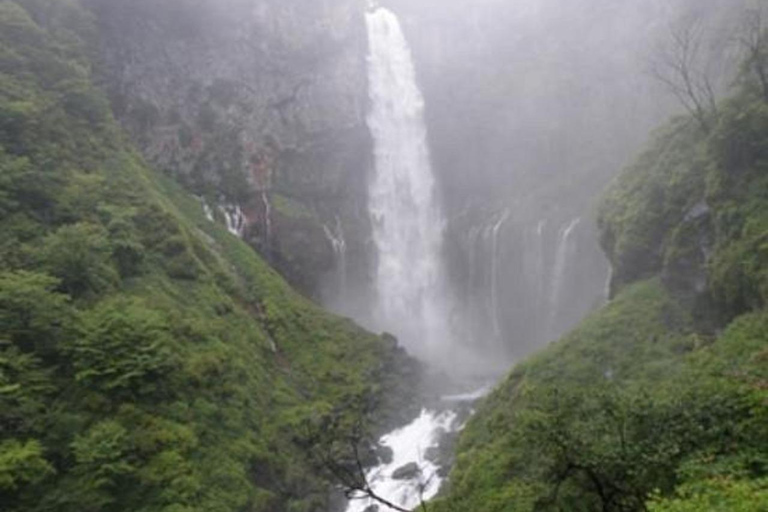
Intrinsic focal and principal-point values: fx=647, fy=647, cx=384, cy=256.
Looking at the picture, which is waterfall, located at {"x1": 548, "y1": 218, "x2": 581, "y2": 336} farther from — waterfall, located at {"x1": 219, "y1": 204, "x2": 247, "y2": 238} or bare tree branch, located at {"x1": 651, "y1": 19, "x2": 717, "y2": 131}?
waterfall, located at {"x1": 219, "y1": 204, "x2": 247, "y2": 238}

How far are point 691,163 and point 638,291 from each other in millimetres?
5288

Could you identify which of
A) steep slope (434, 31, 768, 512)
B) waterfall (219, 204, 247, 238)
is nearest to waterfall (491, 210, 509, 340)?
steep slope (434, 31, 768, 512)

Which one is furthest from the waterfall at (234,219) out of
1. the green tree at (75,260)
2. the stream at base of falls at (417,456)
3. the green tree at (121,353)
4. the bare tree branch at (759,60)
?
the bare tree branch at (759,60)

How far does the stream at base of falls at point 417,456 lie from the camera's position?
22469 mm

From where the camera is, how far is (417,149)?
168 feet

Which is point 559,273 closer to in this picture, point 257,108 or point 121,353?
point 257,108

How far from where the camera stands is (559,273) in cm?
3953

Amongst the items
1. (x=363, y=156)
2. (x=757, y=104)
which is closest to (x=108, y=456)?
(x=757, y=104)

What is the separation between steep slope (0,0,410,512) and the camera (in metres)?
16.3

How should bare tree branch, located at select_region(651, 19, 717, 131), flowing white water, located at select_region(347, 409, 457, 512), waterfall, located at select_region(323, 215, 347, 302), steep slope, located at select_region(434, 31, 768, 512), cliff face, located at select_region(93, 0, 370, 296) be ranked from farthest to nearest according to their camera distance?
waterfall, located at select_region(323, 215, 347, 302), cliff face, located at select_region(93, 0, 370, 296), bare tree branch, located at select_region(651, 19, 717, 131), flowing white water, located at select_region(347, 409, 457, 512), steep slope, located at select_region(434, 31, 768, 512)

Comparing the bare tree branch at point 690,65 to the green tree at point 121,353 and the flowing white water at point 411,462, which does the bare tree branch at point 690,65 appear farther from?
the green tree at point 121,353

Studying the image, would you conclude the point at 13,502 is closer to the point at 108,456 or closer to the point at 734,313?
the point at 108,456

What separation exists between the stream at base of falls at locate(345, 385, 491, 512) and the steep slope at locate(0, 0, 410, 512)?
2.04 meters

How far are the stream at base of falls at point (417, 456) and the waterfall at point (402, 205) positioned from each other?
14162mm
